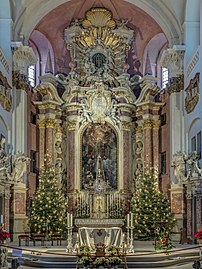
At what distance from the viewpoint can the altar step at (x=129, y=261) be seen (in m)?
17.5

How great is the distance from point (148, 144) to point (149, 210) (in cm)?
466

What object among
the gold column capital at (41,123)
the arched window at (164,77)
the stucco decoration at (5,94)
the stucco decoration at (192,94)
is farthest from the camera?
the arched window at (164,77)

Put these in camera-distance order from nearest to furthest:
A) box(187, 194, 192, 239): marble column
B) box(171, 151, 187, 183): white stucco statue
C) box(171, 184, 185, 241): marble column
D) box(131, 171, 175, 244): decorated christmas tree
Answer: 1. box(187, 194, 192, 239): marble column
2. box(171, 151, 187, 183): white stucco statue
3. box(131, 171, 175, 244): decorated christmas tree
4. box(171, 184, 185, 241): marble column

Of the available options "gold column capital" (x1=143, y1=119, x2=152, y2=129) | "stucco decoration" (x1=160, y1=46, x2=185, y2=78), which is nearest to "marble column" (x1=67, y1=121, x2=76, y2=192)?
"gold column capital" (x1=143, y1=119, x2=152, y2=129)

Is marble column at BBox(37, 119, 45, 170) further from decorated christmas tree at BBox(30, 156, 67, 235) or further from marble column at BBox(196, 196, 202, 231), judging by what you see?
marble column at BBox(196, 196, 202, 231)

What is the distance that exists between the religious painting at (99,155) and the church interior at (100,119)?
0.18 ft

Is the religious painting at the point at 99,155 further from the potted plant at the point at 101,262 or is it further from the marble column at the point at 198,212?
the potted plant at the point at 101,262

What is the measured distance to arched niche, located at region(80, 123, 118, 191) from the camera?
30.2m

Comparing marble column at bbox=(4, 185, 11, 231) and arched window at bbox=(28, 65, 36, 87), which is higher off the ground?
arched window at bbox=(28, 65, 36, 87)

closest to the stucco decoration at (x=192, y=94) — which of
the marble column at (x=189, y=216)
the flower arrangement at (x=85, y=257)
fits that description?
the marble column at (x=189, y=216)

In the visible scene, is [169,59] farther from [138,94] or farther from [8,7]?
[8,7]

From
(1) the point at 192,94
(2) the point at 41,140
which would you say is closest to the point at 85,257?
(1) the point at 192,94

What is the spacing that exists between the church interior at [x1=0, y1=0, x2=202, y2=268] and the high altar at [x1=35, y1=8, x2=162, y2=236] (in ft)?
0.18

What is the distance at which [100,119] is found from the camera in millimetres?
30750
